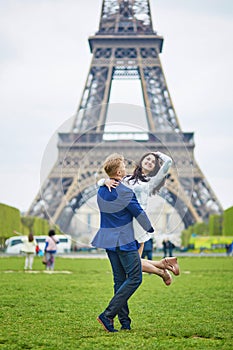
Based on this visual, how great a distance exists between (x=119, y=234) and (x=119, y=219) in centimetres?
13

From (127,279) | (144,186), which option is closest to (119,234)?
(127,279)

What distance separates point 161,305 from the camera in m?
7.75

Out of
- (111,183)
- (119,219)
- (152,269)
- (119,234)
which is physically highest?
(111,183)

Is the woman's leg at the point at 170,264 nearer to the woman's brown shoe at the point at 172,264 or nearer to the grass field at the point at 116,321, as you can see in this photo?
the woman's brown shoe at the point at 172,264

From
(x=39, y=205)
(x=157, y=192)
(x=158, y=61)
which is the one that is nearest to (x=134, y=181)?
(x=157, y=192)

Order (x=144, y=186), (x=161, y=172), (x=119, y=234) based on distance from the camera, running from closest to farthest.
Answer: (x=119, y=234) → (x=144, y=186) → (x=161, y=172)

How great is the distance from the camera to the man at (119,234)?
213 inches

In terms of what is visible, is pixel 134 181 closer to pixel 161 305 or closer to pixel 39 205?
pixel 161 305

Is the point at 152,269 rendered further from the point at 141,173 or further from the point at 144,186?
the point at 141,173

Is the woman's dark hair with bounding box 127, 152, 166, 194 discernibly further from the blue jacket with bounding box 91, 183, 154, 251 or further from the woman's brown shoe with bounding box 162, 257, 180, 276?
the woman's brown shoe with bounding box 162, 257, 180, 276

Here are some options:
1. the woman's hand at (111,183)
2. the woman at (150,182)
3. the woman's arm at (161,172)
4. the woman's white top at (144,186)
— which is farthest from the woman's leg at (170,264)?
the woman's hand at (111,183)

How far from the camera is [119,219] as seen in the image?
549 cm

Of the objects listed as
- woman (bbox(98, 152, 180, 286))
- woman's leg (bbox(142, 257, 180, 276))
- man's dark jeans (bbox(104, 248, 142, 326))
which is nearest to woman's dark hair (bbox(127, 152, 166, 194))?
woman (bbox(98, 152, 180, 286))

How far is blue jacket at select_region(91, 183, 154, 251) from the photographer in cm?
541
